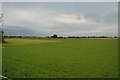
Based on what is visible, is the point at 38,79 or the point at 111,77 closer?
the point at 38,79

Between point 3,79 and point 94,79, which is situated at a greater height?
point 3,79

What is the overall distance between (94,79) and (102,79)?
1.36 feet

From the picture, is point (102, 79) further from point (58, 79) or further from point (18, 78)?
point (18, 78)

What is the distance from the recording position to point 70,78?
12125 millimetres

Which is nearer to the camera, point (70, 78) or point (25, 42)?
point (70, 78)

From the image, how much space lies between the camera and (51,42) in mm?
46156

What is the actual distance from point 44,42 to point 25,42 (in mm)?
5035

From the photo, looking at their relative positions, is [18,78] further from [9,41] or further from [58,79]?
[9,41]

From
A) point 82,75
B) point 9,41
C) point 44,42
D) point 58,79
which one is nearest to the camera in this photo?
point 58,79

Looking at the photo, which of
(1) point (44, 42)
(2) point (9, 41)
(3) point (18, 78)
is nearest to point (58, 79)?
(3) point (18, 78)

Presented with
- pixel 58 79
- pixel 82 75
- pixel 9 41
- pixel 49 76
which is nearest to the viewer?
pixel 58 79

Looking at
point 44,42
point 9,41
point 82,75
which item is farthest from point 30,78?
point 44,42

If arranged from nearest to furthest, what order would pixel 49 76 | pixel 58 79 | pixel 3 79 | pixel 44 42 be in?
pixel 3 79, pixel 58 79, pixel 49 76, pixel 44 42

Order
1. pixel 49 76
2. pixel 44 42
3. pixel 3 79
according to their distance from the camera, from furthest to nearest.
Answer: pixel 44 42 < pixel 49 76 < pixel 3 79
